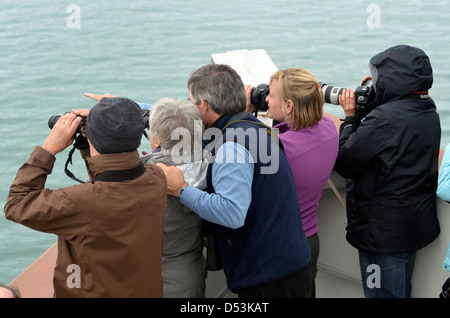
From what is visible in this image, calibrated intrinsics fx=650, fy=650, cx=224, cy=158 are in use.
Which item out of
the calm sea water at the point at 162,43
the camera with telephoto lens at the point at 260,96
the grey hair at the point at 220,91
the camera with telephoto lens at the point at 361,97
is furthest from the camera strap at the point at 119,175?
the calm sea water at the point at 162,43

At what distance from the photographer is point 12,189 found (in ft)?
6.18

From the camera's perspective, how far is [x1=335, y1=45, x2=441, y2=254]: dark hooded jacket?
2396 millimetres

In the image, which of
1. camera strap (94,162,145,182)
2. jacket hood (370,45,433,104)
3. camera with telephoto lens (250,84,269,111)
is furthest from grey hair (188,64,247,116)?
jacket hood (370,45,433,104)

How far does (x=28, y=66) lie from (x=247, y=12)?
4.62 meters

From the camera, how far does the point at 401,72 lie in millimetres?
2398

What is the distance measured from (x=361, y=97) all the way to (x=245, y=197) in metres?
0.73

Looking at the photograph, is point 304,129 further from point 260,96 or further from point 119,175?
point 119,175

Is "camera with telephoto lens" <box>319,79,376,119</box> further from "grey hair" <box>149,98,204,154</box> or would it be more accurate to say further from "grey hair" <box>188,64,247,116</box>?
"grey hair" <box>149,98,204,154</box>

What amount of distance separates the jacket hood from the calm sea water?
528cm

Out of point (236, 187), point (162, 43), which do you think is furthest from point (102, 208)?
point (162, 43)

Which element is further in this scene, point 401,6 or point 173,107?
point 401,6
